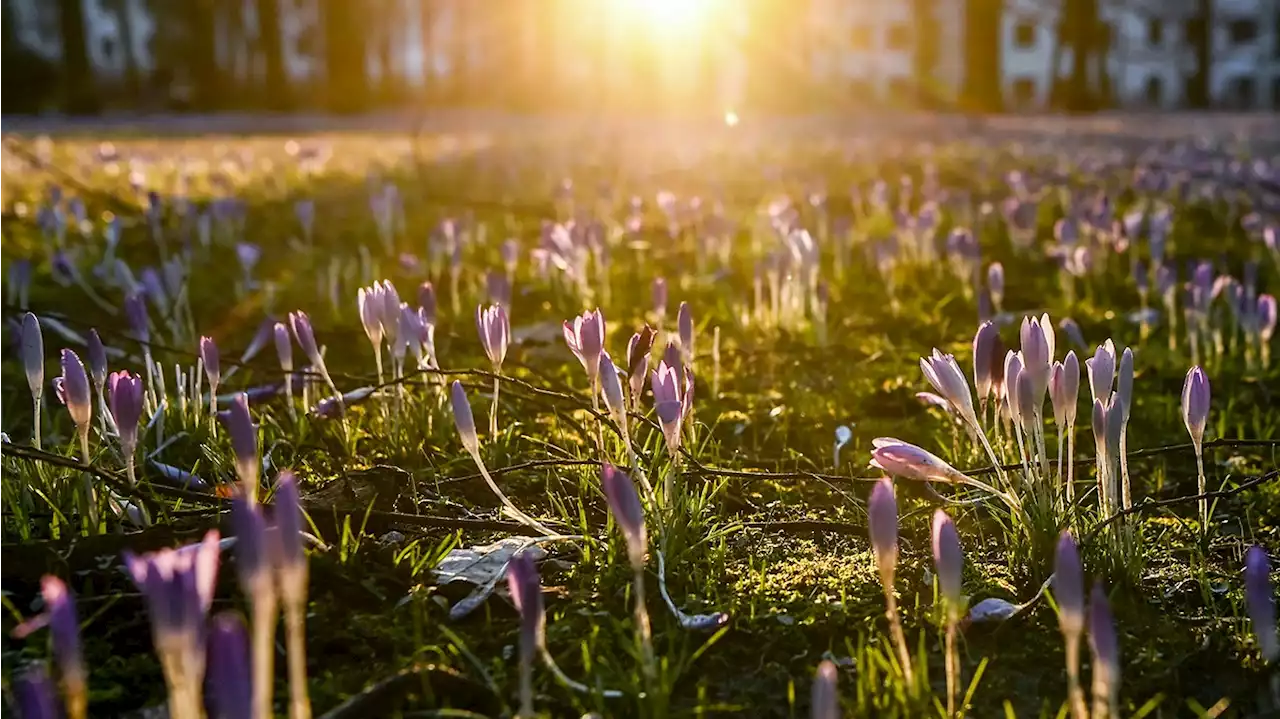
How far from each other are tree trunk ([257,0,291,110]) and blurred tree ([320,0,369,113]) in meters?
1.63

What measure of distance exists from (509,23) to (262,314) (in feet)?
185

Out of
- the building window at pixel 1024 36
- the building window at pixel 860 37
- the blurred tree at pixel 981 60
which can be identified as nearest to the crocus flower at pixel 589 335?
the blurred tree at pixel 981 60

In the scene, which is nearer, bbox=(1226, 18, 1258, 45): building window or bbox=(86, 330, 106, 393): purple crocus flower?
bbox=(86, 330, 106, 393): purple crocus flower

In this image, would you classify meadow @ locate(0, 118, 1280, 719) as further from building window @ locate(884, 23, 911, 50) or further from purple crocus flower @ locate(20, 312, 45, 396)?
building window @ locate(884, 23, 911, 50)

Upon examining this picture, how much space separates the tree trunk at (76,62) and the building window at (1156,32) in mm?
48799

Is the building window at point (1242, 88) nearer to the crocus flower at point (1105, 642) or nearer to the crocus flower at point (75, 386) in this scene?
the crocus flower at point (75, 386)

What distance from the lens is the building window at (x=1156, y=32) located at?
6112cm

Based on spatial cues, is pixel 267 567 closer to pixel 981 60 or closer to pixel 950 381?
pixel 950 381

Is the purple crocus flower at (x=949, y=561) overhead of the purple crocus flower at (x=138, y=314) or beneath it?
beneath

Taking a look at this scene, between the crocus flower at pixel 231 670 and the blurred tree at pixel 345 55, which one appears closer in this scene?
the crocus flower at pixel 231 670

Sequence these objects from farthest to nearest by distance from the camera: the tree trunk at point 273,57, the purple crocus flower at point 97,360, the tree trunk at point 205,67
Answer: the tree trunk at point 205,67
the tree trunk at point 273,57
the purple crocus flower at point 97,360

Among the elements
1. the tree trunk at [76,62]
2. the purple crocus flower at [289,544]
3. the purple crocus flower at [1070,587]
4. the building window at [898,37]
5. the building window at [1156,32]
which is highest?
the building window at [898,37]

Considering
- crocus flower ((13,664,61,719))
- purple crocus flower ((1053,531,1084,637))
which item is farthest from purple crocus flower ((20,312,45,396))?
purple crocus flower ((1053,531,1084,637))

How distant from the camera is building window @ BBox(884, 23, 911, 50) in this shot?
66625mm
